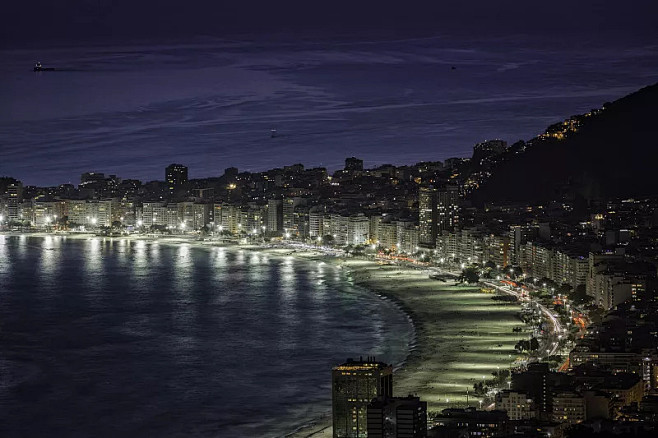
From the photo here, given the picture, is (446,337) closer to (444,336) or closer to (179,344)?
(444,336)

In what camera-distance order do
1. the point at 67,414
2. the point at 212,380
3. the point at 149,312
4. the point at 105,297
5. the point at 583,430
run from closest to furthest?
the point at 583,430 → the point at 67,414 → the point at 212,380 → the point at 149,312 → the point at 105,297

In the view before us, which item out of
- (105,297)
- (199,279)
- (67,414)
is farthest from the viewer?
(199,279)

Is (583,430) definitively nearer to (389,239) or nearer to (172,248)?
(389,239)

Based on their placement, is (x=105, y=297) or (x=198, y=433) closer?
Answer: (x=198, y=433)

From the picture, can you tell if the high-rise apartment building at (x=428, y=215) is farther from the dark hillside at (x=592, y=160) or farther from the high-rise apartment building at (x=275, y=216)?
the high-rise apartment building at (x=275, y=216)

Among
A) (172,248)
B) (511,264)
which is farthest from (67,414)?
(172,248)

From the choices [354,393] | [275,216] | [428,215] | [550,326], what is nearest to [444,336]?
[550,326]

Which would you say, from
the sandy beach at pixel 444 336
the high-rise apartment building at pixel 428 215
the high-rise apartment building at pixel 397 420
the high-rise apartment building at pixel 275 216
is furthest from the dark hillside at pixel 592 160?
the high-rise apartment building at pixel 397 420

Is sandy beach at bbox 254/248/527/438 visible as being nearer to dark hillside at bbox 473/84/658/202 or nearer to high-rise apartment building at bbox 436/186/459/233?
high-rise apartment building at bbox 436/186/459/233
